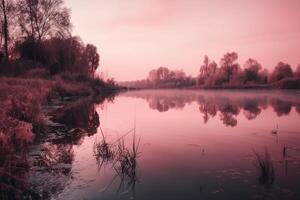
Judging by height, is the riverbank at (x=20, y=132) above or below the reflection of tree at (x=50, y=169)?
above

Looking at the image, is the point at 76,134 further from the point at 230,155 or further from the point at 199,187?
the point at 199,187

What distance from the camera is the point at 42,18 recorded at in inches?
1329

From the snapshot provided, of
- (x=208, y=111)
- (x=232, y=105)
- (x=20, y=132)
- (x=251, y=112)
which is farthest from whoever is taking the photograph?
(x=232, y=105)

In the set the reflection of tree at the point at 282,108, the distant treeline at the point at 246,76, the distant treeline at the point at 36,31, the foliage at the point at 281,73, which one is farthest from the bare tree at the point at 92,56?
the reflection of tree at the point at 282,108

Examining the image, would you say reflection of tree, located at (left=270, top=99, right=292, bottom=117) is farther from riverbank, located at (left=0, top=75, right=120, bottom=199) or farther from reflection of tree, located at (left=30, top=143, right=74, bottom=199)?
reflection of tree, located at (left=30, top=143, right=74, bottom=199)

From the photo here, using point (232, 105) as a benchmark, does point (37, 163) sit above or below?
below

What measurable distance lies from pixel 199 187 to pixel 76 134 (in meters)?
5.70

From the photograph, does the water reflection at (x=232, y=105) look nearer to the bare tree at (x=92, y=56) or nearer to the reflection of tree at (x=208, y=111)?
the reflection of tree at (x=208, y=111)

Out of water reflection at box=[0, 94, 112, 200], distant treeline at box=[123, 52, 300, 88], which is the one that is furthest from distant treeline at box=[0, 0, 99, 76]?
distant treeline at box=[123, 52, 300, 88]

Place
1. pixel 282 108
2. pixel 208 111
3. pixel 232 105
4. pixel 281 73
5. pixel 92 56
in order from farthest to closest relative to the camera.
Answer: pixel 281 73 < pixel 92 56 < pixel 232 105 < pixel 282 108 < pixel 208 111

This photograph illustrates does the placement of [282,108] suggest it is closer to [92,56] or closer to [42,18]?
[42,18]

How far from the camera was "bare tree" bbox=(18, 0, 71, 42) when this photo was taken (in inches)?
1286

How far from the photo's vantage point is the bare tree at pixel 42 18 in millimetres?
32656

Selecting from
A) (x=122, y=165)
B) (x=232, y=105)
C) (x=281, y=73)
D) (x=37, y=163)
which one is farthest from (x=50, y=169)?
(x=281, y=73)
